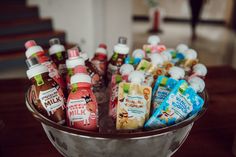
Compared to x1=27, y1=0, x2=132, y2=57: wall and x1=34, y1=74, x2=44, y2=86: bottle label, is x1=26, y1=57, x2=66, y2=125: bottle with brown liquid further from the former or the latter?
x1=27, y1=0, x2=132, y2=57: wall

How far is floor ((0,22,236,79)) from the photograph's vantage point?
2.68m

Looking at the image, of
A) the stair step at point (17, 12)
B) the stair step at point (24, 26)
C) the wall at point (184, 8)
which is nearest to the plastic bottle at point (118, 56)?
the stair step at point (24, 26)

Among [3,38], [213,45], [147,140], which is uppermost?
[147,140]

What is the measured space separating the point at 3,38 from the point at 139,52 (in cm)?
255

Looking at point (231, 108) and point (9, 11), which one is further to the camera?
point (9, 11)

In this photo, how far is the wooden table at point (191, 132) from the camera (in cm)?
58

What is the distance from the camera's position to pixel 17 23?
9.68ft

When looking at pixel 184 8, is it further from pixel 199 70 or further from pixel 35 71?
pixel 35 71

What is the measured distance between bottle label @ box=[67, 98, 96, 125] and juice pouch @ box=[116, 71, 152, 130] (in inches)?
2.1

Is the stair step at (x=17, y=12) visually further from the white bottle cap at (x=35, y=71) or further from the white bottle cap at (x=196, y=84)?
the white bottle cap at (x=196, y=84)

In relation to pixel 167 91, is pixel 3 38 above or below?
below

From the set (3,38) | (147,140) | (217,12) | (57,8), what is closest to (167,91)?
(147,140)

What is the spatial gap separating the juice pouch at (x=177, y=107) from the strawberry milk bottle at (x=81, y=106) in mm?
97

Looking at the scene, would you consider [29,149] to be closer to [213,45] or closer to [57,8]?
[57,8]
